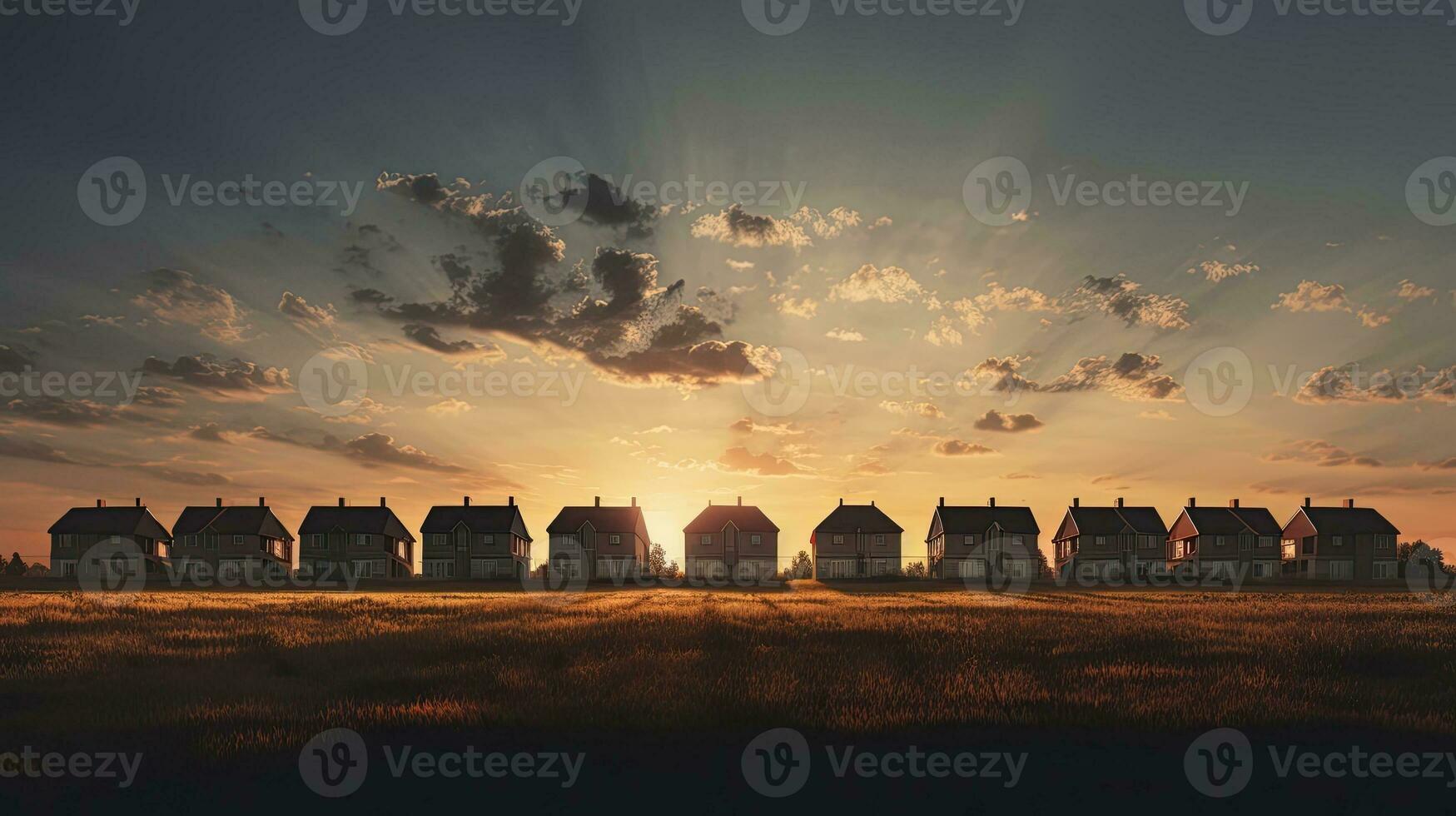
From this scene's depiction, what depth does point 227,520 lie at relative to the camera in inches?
3093

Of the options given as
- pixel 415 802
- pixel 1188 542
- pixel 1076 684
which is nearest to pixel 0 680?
pixel 415 802

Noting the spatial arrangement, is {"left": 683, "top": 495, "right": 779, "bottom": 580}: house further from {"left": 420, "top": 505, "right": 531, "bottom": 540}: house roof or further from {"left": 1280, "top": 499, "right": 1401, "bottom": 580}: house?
{"left": 1280, "top": 499, "right": 1401, "bottom": 580}: house

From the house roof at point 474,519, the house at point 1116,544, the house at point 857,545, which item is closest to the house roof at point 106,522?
the house roof at point 474,519

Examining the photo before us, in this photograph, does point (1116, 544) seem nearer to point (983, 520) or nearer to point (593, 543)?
point (983, 520)

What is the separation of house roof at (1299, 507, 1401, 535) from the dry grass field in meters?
62.0

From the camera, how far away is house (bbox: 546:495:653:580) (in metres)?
79.4

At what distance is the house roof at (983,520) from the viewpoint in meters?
80.4

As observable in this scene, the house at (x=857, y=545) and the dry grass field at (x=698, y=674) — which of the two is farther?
the house at (x=857, y=545)

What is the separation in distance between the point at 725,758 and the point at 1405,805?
7.34m

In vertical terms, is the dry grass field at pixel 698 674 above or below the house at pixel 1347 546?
above

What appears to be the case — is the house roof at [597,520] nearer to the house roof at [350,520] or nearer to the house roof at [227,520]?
the house roof at [350,520]

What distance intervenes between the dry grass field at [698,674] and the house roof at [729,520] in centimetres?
5392

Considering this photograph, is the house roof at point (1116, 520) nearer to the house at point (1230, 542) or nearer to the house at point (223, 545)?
the house at point (1230, 542)

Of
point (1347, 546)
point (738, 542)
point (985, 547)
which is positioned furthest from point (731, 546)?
point (1347, 546)
